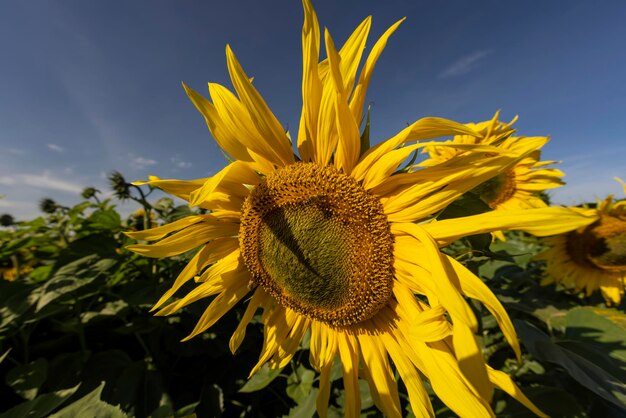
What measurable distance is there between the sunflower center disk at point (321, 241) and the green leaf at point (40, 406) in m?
0.93

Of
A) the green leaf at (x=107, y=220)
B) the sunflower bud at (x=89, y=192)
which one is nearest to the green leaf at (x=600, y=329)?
the green leaf at (x=107, y=220)

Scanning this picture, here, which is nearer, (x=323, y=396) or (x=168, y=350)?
(x=323, y=396)

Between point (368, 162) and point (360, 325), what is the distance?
843mm

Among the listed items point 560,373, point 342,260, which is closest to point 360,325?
point 342,260

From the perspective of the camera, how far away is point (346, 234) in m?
Answer: 1.44

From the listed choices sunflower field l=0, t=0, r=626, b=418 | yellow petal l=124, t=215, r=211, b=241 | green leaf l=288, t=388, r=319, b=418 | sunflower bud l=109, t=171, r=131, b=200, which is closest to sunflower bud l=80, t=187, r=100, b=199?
sunflower bud l=109, t=171, r=131, b=200

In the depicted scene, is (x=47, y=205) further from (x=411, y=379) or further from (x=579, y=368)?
(x=579, y=368)

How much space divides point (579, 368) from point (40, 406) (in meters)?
2.51

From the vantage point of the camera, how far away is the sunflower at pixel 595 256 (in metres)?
3.02

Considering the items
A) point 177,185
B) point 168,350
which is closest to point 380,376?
point 177,185

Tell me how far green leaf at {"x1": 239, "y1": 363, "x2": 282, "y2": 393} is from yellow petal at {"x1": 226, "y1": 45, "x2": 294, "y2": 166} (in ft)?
4.69

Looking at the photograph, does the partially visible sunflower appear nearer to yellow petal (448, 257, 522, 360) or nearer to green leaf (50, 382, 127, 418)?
yellow petal (448, 257, 522, 360)

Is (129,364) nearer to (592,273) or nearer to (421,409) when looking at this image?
(421,409)

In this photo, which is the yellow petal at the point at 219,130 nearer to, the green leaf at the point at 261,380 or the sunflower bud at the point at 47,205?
the green leaf at the point at 261,380
